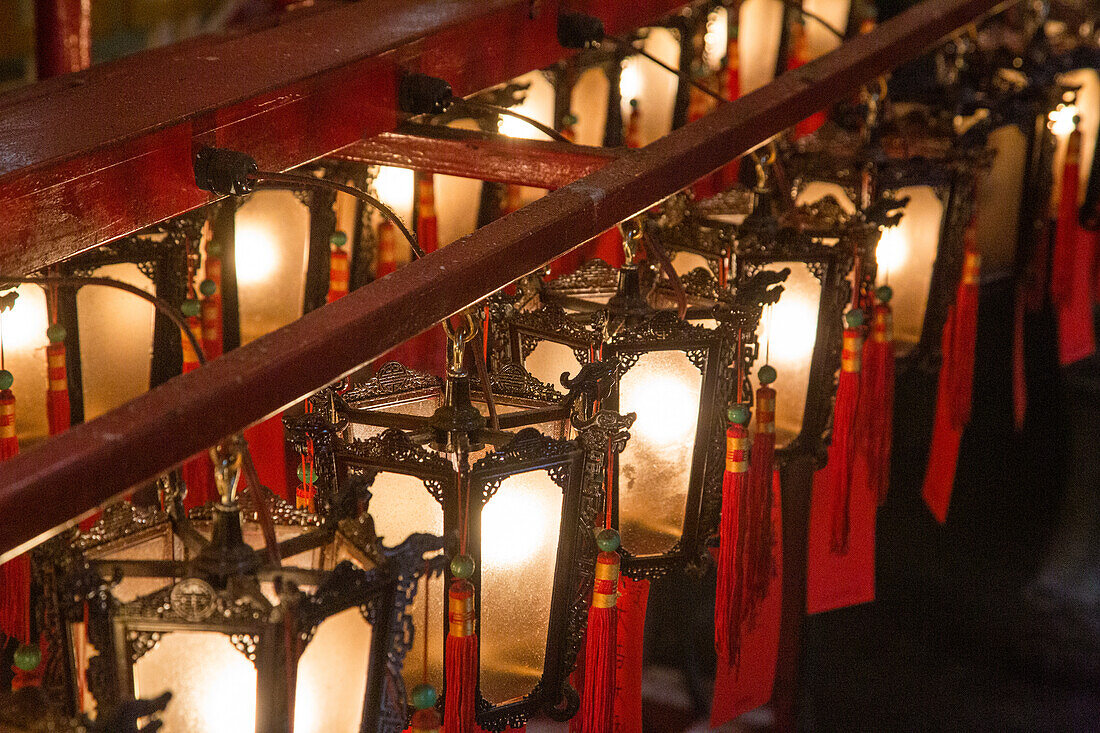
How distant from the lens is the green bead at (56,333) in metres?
1.99

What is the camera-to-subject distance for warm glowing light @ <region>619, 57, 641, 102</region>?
12.4ft

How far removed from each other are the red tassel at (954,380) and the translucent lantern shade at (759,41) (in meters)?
1.30

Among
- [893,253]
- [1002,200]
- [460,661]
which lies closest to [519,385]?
[460,661]

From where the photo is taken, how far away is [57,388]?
204 centimetres

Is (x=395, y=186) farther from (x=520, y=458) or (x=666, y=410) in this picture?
(x=520, y=458)

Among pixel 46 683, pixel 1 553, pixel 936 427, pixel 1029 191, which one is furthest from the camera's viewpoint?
pixel 1029 191

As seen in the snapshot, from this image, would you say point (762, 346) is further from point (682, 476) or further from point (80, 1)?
point (80, 1)

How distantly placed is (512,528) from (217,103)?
29.2 inches

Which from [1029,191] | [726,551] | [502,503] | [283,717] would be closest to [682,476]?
[726,551]

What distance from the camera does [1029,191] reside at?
14.1ft

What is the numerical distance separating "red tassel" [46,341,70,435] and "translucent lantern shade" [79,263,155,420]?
0.09 m

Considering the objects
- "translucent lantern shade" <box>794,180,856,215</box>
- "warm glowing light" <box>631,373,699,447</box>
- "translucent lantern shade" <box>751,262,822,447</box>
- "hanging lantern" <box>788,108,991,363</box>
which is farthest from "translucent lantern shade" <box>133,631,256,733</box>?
"translucent lantern shade" <box>794,180,856,215</box>

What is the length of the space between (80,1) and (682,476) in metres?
2.15

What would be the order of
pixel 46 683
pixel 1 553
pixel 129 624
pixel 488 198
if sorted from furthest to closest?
pixel 488 198, pixel 46 683, pixel 129 624, pixel 1 553
